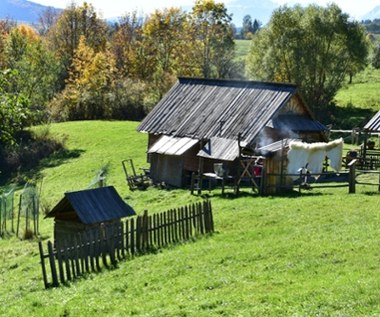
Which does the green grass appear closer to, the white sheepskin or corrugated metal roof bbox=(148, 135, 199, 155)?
the white sheepskin

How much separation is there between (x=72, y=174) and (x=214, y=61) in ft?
115

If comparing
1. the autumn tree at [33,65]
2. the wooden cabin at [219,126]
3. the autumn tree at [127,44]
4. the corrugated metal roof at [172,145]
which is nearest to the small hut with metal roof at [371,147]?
the wooden cabin at [219,126]

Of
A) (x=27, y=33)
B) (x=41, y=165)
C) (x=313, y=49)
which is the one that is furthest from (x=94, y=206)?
(x=27, y=33)

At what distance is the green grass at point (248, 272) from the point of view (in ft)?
39.8

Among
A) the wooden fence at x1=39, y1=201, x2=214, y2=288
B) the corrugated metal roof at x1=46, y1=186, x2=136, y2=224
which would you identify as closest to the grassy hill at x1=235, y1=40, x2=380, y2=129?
the corrugated metal roof at x1=46, y1=186, x2=136, y2=224

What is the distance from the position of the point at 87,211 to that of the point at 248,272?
24.0 ft

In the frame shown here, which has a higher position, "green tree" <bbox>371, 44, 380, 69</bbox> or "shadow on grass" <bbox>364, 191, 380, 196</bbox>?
"green tree" <bbox>371, 44, 380, 69</bbox>

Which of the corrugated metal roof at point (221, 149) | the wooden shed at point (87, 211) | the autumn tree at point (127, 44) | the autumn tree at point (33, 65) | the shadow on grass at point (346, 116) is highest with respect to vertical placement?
the autumn tree at point (127, 44)

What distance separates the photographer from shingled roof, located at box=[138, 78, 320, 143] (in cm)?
3184

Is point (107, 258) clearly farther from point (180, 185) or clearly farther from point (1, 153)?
point (1, 153)

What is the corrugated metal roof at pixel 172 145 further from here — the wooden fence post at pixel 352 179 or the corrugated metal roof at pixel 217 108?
the wooden fence post at pixel 352 179

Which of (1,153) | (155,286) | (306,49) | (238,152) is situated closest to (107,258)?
(155,286)

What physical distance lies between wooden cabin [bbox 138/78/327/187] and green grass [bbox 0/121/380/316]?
276 inches

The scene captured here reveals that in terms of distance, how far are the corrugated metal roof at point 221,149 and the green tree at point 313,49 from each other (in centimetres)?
2931
